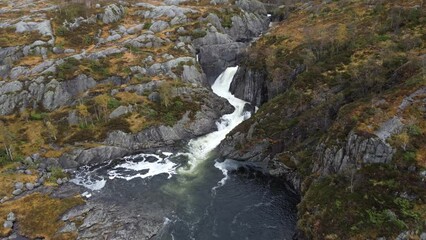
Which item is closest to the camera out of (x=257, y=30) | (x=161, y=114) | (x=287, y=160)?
(x=287, y=160)

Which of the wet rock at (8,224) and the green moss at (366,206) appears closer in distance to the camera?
the green moss at (366,206)

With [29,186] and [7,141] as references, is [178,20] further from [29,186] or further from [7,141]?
[29,186]

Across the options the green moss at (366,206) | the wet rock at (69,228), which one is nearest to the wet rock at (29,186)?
the wet rock at (69,228)

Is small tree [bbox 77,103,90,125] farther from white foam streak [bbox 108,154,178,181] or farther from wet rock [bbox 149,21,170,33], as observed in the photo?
wet rock [bbox 149,21,170,33]

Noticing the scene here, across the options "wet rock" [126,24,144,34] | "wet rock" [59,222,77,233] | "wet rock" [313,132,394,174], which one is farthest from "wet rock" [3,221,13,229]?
"wet rock" [126,24,144,34]

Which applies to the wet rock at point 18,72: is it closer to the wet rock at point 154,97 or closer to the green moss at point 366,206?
the wet rock at point 154,97

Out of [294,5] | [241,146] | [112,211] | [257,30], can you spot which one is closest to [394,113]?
[241,146]

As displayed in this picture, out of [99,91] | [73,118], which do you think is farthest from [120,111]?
[99,91]

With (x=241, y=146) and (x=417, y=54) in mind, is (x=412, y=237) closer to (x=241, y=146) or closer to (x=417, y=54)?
(x=241, y=146)
